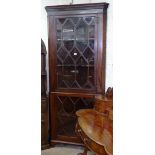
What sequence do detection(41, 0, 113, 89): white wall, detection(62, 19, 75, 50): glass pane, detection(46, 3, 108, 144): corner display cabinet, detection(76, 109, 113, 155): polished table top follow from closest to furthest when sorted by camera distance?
1. detection(76, 109, 113, 155): polished table top
2. detection(41, 0, 113, 89): white wall
3. detection(46, 3, 108, 144): corner display cabinet
4. detection(62, 19, 75, 50): glass pane

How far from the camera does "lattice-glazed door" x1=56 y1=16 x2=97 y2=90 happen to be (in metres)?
3.45

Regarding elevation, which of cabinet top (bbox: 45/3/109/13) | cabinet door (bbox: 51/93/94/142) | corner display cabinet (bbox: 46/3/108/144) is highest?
cabinet top (bbox: 45/3/109/13)

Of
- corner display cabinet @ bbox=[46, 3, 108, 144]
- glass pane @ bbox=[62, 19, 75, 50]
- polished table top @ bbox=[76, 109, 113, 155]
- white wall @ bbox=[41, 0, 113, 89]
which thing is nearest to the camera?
polished table top @ bbox=[76, 109, 113, 155]

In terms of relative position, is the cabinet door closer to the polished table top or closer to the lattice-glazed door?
the lattice-glazed door

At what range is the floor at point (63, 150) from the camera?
11.2 ft

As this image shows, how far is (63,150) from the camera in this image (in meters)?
3.54

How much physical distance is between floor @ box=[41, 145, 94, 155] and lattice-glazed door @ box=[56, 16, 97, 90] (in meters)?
0.94

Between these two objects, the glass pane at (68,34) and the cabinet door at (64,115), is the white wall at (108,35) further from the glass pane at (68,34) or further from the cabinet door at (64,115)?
the cabinet door at (64,115)

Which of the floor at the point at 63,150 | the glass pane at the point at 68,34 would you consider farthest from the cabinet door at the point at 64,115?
the glass pane at the point at 68,34

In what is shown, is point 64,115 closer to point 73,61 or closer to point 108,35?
point 73,61

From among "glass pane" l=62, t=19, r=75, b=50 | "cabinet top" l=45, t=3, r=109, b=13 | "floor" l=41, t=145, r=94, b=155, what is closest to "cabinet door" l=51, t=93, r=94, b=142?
"floor" l=41, t=145, r=94, b=155
